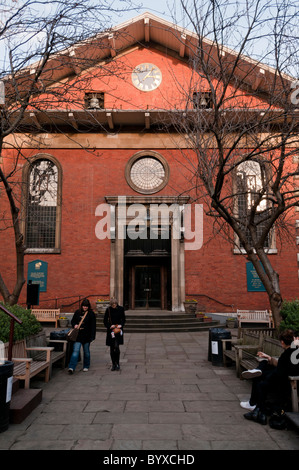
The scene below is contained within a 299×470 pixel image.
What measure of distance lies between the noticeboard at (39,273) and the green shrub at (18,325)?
9640 mm

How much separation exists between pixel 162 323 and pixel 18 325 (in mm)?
9038

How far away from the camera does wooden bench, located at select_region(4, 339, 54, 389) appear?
19.2ft

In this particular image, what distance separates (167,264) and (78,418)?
1405 centimetres

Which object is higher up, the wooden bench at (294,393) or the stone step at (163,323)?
the wooden bench at (294,393)

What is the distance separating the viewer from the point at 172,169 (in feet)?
60.5

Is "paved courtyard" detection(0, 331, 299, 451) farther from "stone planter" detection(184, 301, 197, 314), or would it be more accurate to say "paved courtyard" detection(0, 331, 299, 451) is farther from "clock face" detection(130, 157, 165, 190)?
"clock face" detection(130, 157, 165, 190)

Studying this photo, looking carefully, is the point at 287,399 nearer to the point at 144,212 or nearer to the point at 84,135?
the point at 144,212

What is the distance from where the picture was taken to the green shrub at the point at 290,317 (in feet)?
22.6

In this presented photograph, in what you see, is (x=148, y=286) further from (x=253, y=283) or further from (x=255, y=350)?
(x=255, y=350)

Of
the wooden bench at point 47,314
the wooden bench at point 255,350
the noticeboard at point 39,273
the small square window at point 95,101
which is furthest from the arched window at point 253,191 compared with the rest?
the noticeboard at point 39,273

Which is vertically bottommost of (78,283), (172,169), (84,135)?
(78,283)
